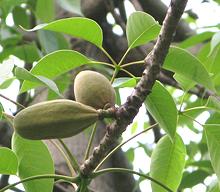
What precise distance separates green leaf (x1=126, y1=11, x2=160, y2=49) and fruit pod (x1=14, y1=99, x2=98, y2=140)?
0.54 ft

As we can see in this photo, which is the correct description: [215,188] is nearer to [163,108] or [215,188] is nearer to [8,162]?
[163,108]

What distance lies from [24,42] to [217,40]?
2.93 ft

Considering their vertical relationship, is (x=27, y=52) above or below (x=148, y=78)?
below

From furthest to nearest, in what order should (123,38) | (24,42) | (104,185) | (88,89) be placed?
(123,38) → (24,42) → (104,185) → (88,89)

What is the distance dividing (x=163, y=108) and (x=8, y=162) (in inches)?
10.1

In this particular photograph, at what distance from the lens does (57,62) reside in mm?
861

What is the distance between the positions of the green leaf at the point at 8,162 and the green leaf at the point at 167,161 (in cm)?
23

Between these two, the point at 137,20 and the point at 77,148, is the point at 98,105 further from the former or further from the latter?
the point at 77,148

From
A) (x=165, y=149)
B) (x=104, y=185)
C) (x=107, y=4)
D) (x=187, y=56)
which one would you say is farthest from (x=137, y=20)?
(x=107, y=4)

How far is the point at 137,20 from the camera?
834 mm

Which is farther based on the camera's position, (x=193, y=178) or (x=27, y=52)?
(x=27, y=52)

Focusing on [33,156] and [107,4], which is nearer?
[33,156]

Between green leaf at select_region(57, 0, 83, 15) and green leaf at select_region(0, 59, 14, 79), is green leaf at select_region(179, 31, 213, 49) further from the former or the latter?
green leaf at select_region(0, 59, 14, 79)

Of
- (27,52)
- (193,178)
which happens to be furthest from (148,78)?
(27,52)
